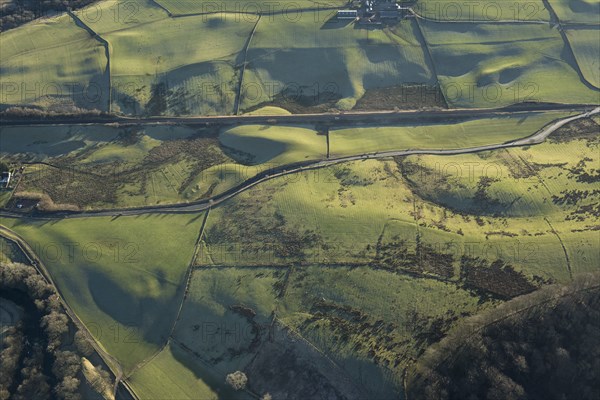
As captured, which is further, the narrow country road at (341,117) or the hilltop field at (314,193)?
the narrow country road at (341,117)

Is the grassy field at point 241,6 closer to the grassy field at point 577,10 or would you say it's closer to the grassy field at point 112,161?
the grassy field at point 112,161

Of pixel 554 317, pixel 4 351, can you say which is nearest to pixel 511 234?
pixel 554 317

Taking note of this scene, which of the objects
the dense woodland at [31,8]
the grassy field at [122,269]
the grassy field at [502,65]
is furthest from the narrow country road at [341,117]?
the dense woodland at [31,8]

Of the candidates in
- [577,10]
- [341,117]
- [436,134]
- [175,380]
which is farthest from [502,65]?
[175,380]

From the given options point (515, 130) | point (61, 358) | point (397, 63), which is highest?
point (397, 63)

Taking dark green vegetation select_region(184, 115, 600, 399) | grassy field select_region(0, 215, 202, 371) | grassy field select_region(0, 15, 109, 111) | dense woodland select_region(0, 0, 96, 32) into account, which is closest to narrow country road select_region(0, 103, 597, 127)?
grassy field select_region(0, 15, 109, 111)

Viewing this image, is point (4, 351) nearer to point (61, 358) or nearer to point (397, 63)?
A: point (61, 358)
